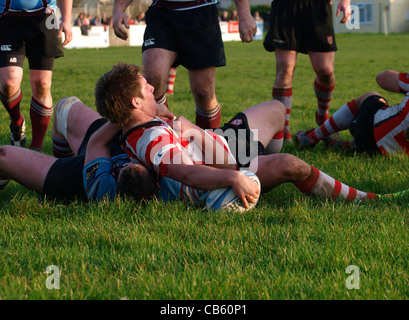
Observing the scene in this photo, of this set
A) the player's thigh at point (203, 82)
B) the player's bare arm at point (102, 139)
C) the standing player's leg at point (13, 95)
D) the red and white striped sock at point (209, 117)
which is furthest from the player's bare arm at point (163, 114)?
the standing player's leg at point (13, 95)

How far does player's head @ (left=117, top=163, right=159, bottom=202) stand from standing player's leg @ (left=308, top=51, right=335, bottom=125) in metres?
3.23

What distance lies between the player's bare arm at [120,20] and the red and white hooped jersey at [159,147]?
4.56ft

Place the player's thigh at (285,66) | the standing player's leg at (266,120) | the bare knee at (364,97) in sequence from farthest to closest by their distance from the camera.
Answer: the player's thigh at (285,66) → the bare knee at (364,97) → the standing player's leg at (266,120)

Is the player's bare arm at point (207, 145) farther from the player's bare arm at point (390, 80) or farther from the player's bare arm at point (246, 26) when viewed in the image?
the player's bare arm at point (390, 80)

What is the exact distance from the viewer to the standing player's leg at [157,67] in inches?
190

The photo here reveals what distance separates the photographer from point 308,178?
3641 mm

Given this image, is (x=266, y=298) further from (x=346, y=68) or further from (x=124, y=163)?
(x=346, y=68)

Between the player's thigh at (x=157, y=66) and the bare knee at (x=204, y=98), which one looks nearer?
the player's thigh at (x=157, y=66)

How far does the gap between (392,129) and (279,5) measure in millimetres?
2148

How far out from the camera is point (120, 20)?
4.84 metres

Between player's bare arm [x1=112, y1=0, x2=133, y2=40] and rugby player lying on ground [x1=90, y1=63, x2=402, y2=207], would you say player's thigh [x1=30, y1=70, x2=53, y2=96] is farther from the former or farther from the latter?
rugby player lying on ground [x1=90, y1=63, x2=402, y2=207]

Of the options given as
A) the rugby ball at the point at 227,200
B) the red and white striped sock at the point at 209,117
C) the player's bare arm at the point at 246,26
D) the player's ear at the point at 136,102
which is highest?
the player's bare arm at the point at 246,26

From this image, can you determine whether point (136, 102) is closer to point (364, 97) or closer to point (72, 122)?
point (72, 122)

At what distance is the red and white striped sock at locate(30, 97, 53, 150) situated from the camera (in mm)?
5785
